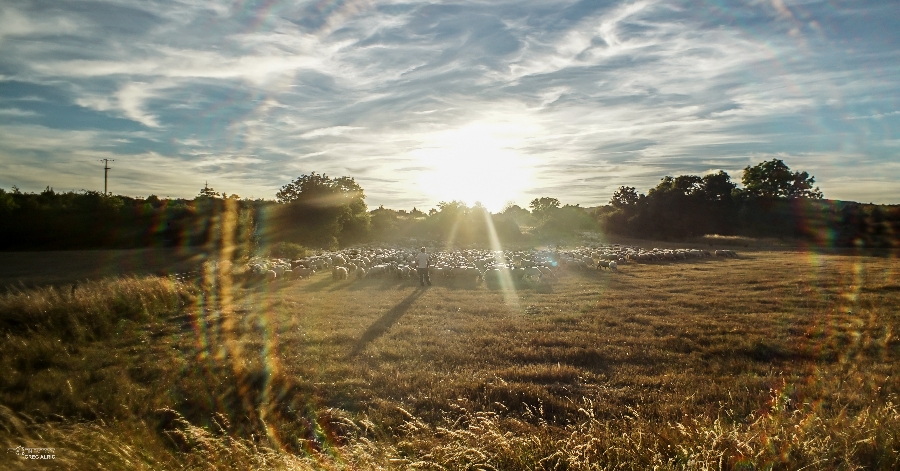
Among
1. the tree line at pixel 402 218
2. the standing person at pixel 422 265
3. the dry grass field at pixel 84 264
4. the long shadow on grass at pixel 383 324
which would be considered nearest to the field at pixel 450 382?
the long shadow on grass at pixel 383 324

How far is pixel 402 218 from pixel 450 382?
73762mm

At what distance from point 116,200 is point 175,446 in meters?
50.4

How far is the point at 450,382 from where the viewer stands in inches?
335

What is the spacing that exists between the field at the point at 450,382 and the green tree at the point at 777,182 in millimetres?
64433

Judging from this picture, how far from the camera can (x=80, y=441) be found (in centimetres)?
545

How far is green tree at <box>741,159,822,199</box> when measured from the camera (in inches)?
2847

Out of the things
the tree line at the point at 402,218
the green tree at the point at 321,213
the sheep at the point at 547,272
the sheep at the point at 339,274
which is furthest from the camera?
the green tree at the point at 321,213

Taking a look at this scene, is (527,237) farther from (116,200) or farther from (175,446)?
(175,446)

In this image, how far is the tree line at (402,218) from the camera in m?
43.8

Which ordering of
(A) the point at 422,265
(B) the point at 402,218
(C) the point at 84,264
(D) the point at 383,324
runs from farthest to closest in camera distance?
(B) the point at 402,218 → (C) the point at 84,264 → (A) the point at 422,265 → (D) the point at 383,324

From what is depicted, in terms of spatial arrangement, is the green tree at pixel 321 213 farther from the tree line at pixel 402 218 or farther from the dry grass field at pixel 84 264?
the dry grass field at pixel 84 264

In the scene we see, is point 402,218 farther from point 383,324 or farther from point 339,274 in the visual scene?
point 383,324

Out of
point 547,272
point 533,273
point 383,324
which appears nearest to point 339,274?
point 533,273

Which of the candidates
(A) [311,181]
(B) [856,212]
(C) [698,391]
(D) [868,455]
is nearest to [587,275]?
(C) [698,391]
